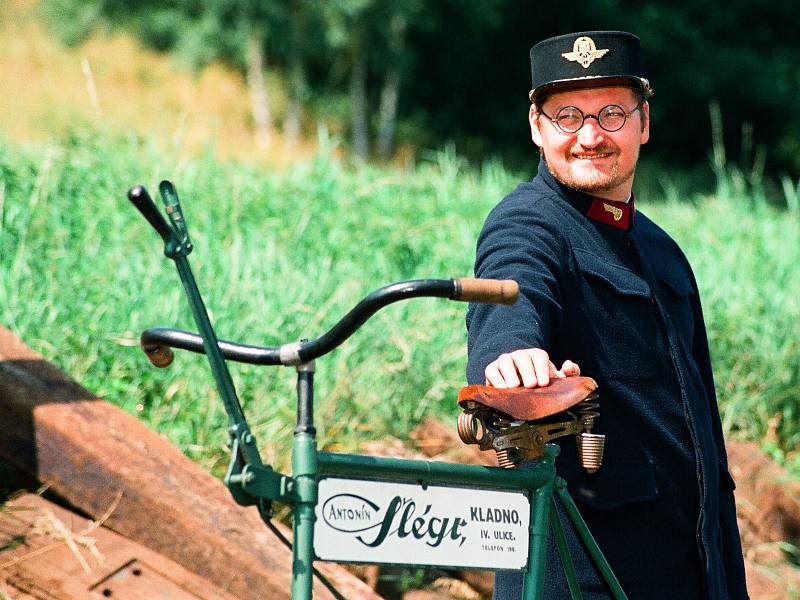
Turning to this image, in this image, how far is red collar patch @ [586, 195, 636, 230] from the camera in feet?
8.32

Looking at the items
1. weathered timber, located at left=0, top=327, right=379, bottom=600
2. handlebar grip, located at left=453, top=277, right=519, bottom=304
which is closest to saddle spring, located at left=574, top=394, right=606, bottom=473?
handlebar grip, located at left=453, top=277, right=519, bottom=304

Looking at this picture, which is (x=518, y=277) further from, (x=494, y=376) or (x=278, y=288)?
(x=278, y=288)

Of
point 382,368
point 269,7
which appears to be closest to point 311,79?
point 269,7

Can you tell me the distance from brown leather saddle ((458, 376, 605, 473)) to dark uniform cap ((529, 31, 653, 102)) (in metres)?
0.76

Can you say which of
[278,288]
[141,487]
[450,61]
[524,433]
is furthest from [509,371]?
[450,61]

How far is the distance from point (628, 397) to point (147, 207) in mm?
1135

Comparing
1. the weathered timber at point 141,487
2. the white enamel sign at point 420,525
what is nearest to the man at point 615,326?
the white enamel sign at point 420,525

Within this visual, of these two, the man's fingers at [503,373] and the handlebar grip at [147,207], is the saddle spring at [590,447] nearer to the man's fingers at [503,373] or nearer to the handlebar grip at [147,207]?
the man's fingers at [503,373]

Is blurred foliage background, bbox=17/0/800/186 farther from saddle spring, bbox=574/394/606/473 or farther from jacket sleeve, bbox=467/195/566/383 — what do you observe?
saddle spring, bbox=574/394/606/473

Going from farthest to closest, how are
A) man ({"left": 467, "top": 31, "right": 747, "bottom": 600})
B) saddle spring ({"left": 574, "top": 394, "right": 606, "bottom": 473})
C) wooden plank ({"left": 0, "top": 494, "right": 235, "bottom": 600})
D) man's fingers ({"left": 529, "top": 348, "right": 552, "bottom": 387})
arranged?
wooden plank ({"left": 0, "top": 494, "right": 235, "bottom": 600}) < man ({"left": 467, "top": 31, "right": 747, "bottom": 600}) < saddle spring ({"left": 574, "top": 394, "right": 606, "bottom": 473}) < man's fingers ({"left": 529, "top": 348, "right": 552, "bottom": 387})

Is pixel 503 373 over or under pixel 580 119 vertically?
under

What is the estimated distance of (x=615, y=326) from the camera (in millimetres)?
2428

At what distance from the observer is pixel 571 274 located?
241cm

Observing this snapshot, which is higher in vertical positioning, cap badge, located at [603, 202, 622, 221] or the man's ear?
the man's ear
